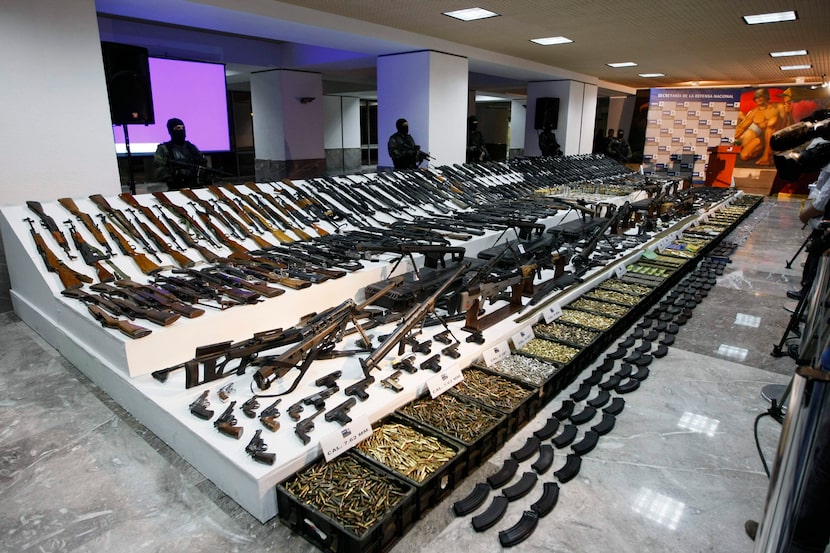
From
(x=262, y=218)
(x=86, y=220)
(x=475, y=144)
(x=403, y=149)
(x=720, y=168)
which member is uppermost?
(x=475, y=144)

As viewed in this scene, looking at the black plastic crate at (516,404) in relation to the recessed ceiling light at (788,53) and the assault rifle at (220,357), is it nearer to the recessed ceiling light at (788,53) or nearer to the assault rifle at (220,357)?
the assault rifle at (220,357)

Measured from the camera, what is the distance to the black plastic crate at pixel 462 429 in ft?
7.94

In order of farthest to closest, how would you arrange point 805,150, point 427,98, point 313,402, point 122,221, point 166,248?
point 427,98, point 122,221, point 166,248, point 805,150, point 313,402

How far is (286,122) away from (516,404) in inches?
418

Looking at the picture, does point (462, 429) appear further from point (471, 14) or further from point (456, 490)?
point (471, 14)

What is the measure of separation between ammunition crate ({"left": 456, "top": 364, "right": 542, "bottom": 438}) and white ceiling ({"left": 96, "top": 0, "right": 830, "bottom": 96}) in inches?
209

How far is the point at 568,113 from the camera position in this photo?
564 inches

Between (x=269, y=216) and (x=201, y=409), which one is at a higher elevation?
(x=269, y=216)

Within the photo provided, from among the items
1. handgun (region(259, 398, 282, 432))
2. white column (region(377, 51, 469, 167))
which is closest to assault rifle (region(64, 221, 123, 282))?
handgun (region(259, 398, 282, 432))

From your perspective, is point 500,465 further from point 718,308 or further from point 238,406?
point 718,308

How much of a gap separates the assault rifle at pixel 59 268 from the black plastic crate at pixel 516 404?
117 inches

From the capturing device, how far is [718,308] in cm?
496

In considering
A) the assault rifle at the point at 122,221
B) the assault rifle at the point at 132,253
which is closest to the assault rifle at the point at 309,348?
the assault rifle at the point at 132,253

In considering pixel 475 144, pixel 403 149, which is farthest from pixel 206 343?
pixel 475 144
